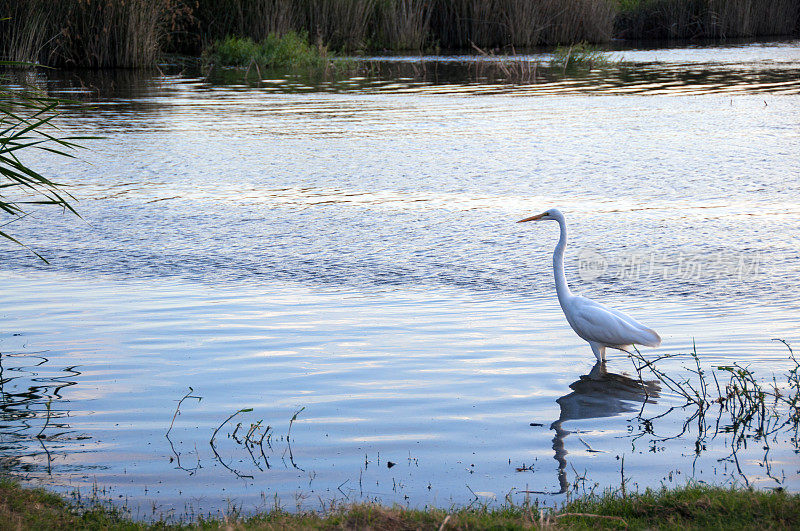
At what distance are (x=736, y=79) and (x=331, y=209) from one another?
14.4 meters

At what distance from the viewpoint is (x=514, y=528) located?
11.0 feet

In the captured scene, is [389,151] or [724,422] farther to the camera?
[389,151]

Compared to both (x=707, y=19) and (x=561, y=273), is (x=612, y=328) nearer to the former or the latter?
(x=561, y=273)

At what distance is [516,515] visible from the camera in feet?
12.1

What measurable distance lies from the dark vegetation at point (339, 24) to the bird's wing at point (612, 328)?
824 inches

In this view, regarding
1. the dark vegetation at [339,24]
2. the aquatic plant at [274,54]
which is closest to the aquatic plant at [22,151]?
the dark vegetation at [339,24]

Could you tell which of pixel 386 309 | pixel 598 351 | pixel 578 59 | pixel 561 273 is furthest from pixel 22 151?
pixel 578 59

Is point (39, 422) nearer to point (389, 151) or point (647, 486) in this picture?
point (647, 486)

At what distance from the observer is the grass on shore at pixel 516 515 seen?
342cm

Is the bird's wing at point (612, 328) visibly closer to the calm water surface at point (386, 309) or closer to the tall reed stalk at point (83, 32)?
the calm water surface at point (386, 309)

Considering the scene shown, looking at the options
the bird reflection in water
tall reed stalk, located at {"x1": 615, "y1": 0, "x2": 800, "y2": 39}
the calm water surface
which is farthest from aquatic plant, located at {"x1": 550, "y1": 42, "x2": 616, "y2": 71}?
the bird reflection in water

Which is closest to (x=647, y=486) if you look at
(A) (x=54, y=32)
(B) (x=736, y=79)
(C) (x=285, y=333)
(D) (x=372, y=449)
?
(D) (x=372, y=449)

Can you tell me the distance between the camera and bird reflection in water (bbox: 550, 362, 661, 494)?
16.7 feet

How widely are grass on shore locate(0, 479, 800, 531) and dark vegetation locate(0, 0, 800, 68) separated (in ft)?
72.6
